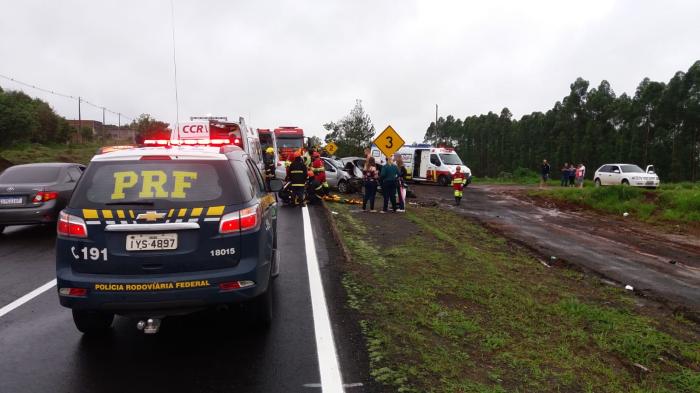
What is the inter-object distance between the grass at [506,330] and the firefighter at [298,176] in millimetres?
7049

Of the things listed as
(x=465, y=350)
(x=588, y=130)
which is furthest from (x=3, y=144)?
(x=588, y=130)

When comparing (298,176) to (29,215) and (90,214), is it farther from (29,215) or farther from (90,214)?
(90,214)

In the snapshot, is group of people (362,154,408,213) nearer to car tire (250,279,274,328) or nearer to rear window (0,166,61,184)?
rear window (0,166,61,184)

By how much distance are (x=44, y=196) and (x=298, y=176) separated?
6.97m

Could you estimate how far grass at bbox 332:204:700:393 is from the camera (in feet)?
12.9

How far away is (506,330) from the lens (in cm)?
496

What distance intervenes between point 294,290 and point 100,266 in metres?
2.76

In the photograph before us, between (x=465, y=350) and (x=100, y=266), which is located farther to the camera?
(x=465, y=350)

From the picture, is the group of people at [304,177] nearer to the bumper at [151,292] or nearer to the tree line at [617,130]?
the bumper at [151,292]

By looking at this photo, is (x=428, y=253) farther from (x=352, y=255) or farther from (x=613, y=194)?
(x=613, y=194)

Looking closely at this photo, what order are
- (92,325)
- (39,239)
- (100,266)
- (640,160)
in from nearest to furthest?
(100,266) → (92,325) → (39,239) → (640,160)

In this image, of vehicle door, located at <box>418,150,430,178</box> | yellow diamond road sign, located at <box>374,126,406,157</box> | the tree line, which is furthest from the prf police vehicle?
the tree line

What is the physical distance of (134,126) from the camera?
9144cm

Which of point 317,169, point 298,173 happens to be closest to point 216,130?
point 298,173
